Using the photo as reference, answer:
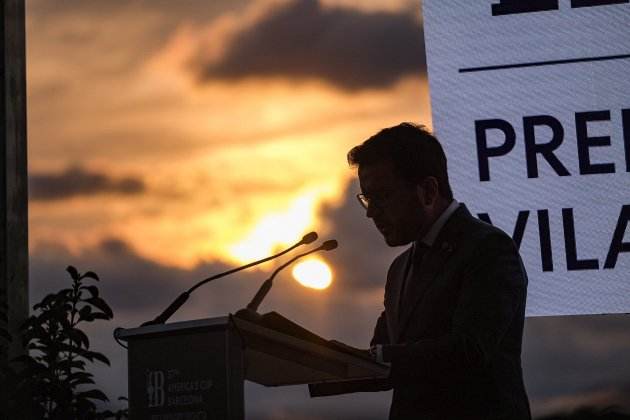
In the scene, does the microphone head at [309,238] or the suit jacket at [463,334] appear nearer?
the suit jacket at [463,334]

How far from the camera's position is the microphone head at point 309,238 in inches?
96.8

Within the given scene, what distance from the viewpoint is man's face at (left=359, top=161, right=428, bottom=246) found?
2.41m

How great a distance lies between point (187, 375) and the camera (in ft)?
7.22

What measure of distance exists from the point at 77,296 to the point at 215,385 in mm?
2104

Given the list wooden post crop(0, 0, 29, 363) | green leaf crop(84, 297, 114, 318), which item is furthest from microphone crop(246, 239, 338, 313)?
wooden post crop(0, 0, 29, 363)

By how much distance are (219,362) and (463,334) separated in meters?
0.47

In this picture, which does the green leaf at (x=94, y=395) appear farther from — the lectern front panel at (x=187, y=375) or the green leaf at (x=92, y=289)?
the lectern front panel at (x=187, y=375)

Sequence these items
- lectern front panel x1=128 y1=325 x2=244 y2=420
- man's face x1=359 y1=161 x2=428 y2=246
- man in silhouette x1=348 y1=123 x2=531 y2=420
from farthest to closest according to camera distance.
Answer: man's face x1=359 y1=161 x2=428 y2=246 → man in silhouette x1=348 y1=123 x2=531 y2=420 → lectern front panel x1=128 y1=325 x2=244 y2=420

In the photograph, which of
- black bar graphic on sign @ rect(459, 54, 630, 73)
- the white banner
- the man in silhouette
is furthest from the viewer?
black bar graphic on sign @ rect(459, 54, 630, 73)

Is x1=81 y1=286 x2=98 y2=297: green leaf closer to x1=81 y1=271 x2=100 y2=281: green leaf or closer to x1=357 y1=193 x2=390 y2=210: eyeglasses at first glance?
x1=81 y1=271 x2=100 y2=281: green leaf

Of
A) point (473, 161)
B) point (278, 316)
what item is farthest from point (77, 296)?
point (278, 316)

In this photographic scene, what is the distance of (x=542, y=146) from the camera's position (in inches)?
191

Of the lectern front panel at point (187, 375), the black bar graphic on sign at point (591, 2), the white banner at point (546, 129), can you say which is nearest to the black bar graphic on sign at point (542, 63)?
the white banner at point (546, 129)

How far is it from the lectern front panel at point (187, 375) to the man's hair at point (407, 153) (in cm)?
53
